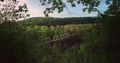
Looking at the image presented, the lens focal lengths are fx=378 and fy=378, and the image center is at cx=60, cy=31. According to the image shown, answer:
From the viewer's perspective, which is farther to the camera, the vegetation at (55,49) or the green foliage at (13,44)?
the vegetation at (55,49)

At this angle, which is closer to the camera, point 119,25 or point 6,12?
point 6,12

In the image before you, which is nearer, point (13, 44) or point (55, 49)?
point (13, 44)

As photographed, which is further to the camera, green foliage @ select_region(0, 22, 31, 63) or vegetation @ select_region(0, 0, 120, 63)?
vegetation @ select_region(0, 0, 120, 63)

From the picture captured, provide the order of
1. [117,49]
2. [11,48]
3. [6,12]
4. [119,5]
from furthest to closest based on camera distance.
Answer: [119,5]
[117,49]
[6,12]
[11,48]

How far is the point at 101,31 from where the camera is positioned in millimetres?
14242

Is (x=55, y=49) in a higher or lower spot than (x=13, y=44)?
lower

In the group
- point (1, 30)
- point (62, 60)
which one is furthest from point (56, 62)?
point (1, 30)

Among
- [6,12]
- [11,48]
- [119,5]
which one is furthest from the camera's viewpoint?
[119,5]

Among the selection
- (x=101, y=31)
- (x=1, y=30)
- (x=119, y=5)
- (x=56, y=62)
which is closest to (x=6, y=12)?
(x=1, y=30)

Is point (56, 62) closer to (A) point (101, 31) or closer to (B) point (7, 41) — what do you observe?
(A) point (101, 31)

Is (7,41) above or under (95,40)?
above

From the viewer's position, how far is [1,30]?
1137cm

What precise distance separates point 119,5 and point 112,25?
3.81ft

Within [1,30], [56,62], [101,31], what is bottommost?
[56,62]
